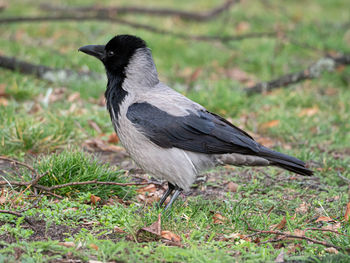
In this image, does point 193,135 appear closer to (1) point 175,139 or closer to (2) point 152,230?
(1) point 175,139

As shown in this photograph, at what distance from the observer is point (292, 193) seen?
5180 mm

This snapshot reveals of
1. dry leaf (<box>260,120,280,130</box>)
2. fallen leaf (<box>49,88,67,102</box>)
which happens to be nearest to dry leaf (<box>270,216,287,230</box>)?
dry leaf (<box>260,120,280,130</box>)

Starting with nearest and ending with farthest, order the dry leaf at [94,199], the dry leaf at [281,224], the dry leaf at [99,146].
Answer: the dry leaf at [281,224]
the dry leaf at [94,199]
the dry leaf at [99,146]

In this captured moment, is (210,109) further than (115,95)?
Yes

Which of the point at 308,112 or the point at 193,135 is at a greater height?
the point at 193,135

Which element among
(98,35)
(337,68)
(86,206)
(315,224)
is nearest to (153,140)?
(86,206)

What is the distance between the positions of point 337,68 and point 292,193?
4252 mm

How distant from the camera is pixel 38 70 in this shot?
301 inches

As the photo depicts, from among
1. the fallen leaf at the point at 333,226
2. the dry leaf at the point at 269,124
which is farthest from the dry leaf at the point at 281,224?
the dry leaf at the point at 269,124

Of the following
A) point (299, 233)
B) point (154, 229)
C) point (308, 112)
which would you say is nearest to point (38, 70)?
point (308, 112)

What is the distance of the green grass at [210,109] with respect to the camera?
3.68 meters

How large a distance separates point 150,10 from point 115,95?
640cm

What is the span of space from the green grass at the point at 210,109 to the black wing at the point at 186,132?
20.0 inches

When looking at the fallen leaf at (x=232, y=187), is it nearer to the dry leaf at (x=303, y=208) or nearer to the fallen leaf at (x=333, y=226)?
the dry leaf at (x=303, y=208)
